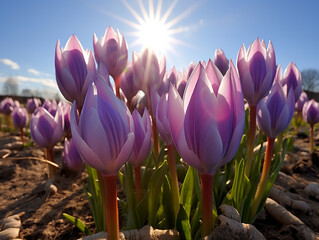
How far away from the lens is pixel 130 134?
726 mm

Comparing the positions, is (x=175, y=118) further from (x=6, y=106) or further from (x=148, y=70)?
(x=6, y=106)

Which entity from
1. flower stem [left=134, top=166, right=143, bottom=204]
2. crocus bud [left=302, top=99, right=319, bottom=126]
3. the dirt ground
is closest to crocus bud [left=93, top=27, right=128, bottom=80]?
flower stem [left=134, top=166, right=143, bottom=204]

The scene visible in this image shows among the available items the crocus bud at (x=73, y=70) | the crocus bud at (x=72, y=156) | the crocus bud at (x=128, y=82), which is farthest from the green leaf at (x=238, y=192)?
the crocus bud at (x=72, y=156)

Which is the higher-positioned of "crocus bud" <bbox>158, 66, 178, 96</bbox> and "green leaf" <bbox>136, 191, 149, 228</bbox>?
"crocus bud" <bbox>158, 66, 178, 96</bbox>

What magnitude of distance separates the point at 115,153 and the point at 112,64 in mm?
854

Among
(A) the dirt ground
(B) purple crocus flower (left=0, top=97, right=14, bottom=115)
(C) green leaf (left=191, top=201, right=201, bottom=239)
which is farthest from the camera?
(B) purple crocus flower (left=0, top=97, right=14, bottom=115)

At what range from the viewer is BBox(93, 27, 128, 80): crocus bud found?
1432 mm

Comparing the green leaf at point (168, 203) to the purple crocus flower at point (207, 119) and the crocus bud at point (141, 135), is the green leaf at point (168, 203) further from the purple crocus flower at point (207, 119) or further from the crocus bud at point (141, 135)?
the purple crocus flower at point (207, 119)

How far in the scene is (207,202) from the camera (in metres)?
0.79

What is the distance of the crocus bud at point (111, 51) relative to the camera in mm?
1432

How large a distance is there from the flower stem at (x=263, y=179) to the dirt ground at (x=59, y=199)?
0.20 m

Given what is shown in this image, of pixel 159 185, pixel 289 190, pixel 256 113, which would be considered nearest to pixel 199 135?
pixel 159 185

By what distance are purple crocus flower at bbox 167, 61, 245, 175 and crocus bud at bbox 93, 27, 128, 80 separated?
0.85 m

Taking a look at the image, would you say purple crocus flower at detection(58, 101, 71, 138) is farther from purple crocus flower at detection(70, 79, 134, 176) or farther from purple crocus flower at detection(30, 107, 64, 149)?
purple crocus flower at detection(70, 79, 134, 176)
